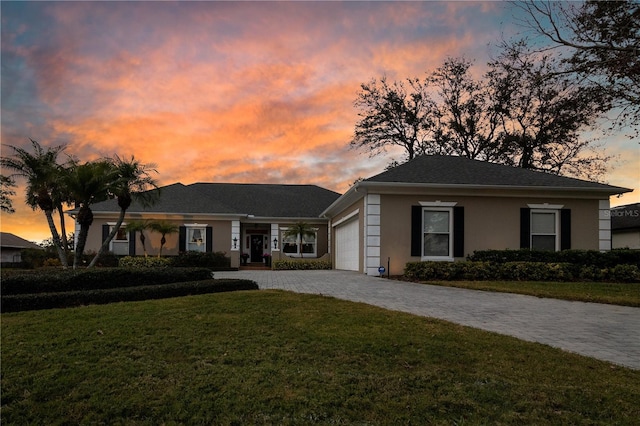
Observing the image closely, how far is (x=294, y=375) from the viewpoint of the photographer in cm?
458

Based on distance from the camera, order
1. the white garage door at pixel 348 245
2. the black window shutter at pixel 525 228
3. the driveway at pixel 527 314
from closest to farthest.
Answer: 1. the driveway at pixel 527 314
2. the black window shutter at pixel 525 228
3. the white garage door at pixel 348 245

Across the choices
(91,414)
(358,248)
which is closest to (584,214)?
(358,248)

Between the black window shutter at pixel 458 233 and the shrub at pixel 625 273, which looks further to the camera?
the black window shutter at pixel 458 233

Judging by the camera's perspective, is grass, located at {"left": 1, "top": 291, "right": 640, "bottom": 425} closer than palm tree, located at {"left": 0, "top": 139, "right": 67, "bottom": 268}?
Yes

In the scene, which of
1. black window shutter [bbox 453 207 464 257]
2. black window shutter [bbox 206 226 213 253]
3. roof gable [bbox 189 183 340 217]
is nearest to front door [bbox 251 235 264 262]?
roof gable [bbox 189 183 340 217]

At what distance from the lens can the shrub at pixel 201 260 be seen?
21.7 m

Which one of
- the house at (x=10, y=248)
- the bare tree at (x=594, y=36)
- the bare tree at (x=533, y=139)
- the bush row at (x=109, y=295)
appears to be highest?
the bare tree at (x=533, y=139)

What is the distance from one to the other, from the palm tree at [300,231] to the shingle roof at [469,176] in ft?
29.5

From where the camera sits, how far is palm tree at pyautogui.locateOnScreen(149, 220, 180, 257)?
21.9m

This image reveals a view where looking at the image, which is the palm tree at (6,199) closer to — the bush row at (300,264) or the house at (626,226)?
the bush row at (300,264)

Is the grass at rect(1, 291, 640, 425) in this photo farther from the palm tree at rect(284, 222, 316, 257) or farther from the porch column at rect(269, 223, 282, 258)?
the porch column at rect(269, 223, 282, 258)

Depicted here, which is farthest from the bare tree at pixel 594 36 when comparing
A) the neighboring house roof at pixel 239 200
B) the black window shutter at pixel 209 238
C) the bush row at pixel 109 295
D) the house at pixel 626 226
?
the house at pixel 626 226

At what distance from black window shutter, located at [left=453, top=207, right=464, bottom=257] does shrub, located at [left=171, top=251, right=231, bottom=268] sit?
12.7 metres

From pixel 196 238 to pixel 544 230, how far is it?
57.9 feet
